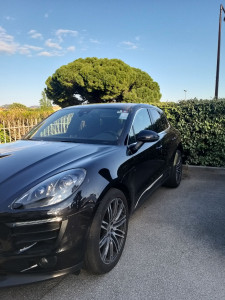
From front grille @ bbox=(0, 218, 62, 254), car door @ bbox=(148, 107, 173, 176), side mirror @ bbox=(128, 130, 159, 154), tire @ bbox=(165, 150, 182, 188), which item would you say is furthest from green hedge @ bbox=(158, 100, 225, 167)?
front grille @ bbox=(0, 218, 62, 254)

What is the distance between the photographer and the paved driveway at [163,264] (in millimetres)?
2037

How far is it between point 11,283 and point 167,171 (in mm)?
3031

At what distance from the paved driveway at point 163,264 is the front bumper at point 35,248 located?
1.30 ft

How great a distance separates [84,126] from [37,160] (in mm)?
1083

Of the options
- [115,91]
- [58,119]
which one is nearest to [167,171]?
[58,119]

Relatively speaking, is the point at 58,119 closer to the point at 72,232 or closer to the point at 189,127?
the point at 72,232

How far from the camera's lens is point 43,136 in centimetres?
331

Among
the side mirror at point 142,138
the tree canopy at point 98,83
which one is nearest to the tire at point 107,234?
the side mirror at point 142,138

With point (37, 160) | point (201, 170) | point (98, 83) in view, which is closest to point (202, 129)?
point (201, 170)

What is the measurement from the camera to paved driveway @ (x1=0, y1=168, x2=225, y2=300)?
2.04m

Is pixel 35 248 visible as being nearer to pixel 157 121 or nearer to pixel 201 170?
pixel 157 121

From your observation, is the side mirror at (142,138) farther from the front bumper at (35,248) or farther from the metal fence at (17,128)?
the metal fence at (17,128)

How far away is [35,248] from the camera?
1.72m

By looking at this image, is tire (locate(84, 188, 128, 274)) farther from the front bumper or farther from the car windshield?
the car windshield
